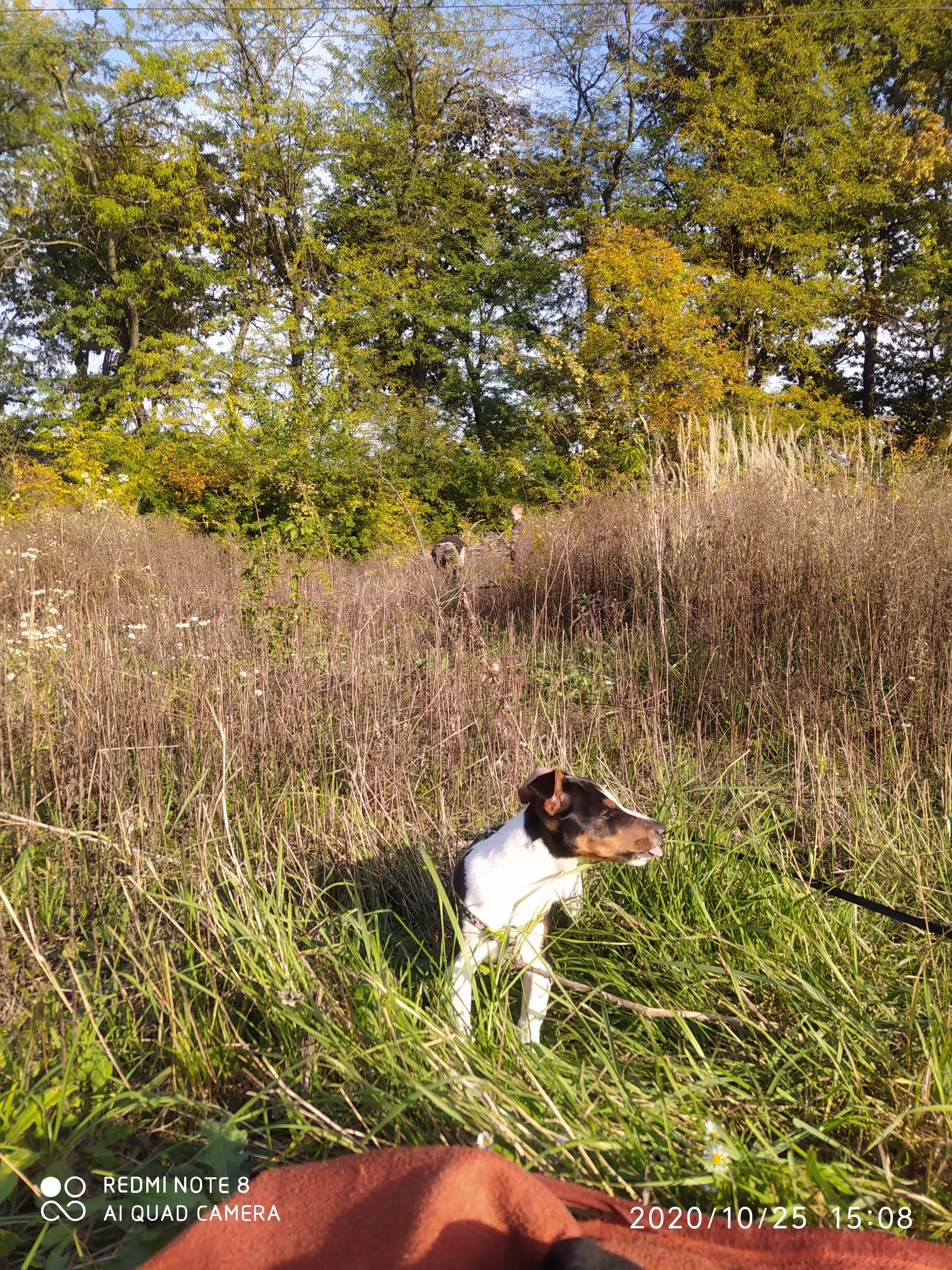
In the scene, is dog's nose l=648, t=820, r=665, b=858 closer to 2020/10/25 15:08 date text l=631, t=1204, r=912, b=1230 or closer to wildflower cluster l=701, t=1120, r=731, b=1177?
wildflower cluster l=701, t=1120, r=731, b=1177

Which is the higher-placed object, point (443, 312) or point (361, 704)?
point (443, 312)

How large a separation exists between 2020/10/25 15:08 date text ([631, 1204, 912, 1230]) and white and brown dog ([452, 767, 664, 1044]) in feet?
2.46

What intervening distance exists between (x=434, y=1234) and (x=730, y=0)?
2747 cm

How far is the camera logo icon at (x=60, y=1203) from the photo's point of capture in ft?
5.19

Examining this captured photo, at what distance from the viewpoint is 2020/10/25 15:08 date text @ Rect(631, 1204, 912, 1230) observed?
1.32 m

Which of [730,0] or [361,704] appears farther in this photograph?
[730,0]

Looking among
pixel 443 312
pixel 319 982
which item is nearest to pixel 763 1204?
pixel 319 982

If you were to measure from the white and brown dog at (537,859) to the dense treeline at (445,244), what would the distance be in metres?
15.1

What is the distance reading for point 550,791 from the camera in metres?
2.16

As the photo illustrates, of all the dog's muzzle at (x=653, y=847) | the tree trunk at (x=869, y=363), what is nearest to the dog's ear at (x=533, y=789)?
the dog's muzzle at (x=653, y=847)

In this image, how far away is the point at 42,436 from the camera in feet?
64.5

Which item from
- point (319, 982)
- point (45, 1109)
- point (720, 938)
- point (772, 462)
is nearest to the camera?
point (45, 1109)

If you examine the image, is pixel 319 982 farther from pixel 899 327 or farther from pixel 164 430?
pixel 899 327

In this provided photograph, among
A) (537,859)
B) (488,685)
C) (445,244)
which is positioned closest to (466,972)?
(537,859)
